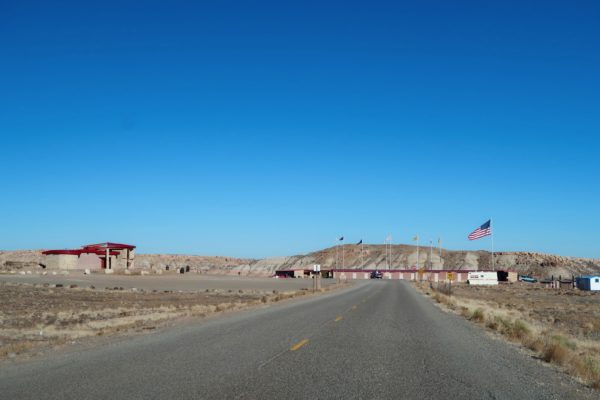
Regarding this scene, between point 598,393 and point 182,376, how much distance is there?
7.01 meters

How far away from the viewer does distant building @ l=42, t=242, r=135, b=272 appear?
112 metres

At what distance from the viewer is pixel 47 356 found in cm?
1277

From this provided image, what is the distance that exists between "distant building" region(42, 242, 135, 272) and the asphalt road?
4034 inches

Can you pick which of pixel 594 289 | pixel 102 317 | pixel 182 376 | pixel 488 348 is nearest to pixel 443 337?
pixel 488 348

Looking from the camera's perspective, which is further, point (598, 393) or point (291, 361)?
point (291, 361)

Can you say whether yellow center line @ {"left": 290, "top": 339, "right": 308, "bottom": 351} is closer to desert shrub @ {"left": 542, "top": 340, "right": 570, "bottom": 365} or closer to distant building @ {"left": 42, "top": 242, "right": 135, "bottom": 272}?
desert shrub @ {"left": 542, "top": 340, "right": 570, "bottom": 365}

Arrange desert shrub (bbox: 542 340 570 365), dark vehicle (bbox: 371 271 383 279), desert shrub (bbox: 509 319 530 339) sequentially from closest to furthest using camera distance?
desert shrub (bbox: 542 340 570 365), desert shrub (bbox: 509 319 530 339), dark vehicle (bbox: 371 271 383 279)

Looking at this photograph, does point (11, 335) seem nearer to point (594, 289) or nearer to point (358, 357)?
point (358, 357)

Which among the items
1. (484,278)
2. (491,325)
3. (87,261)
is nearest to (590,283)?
(484,278)

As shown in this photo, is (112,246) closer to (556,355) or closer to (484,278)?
(484,278)

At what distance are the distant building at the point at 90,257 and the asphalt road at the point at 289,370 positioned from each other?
10247 cm

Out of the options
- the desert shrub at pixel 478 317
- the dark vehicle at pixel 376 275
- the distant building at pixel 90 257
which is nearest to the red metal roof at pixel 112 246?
the distant building at pixel 90 257

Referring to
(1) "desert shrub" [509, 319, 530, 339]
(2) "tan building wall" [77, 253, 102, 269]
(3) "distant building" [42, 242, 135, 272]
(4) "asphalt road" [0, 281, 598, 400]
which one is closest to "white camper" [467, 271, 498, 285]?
(3) "distant building" [42, 242, 135, 272]

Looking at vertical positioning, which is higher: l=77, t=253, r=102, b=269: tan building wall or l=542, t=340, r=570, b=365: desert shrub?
l=77, t=253, r=102, b=269: tan building wall
